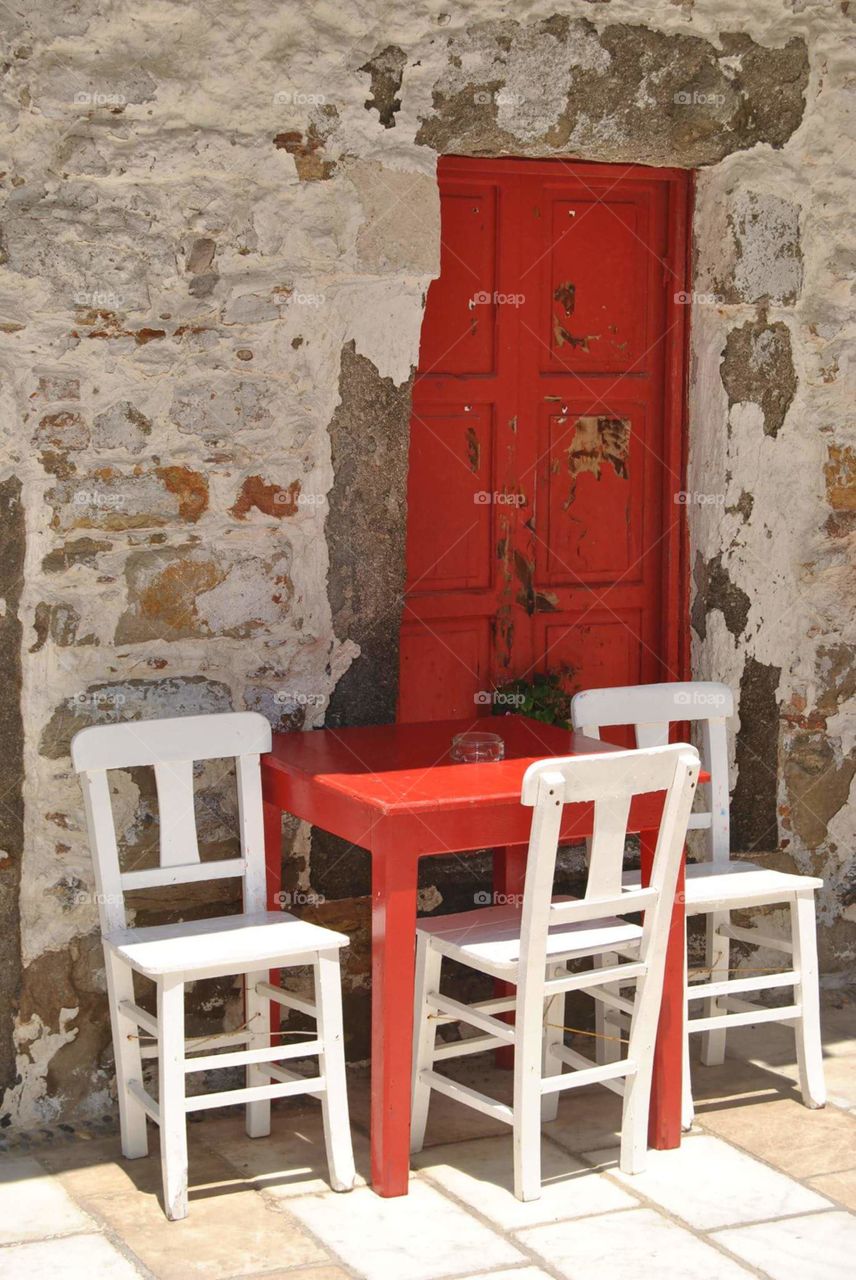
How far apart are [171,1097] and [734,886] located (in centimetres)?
151

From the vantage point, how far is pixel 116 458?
386 cm

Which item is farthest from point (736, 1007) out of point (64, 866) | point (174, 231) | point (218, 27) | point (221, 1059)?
point (218, 27)

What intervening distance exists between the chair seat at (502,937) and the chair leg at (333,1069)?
9.7 inches

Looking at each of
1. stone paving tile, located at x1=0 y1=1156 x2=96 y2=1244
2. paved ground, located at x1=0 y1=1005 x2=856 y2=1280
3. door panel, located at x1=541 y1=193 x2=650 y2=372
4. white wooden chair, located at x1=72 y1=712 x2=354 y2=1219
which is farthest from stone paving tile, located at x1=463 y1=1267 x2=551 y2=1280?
door panel, located at x1=541 y1=193 x2=650 y2=372

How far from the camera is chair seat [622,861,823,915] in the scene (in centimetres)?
397

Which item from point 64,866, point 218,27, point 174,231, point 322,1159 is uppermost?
point 218,27

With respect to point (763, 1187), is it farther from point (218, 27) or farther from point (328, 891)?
point (218, 27)

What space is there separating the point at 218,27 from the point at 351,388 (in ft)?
2.95

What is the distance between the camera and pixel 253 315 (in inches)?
156

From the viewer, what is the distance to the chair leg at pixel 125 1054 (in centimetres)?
365

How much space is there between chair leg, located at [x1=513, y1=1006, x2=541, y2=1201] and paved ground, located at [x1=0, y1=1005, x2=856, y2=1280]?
0.05 metres

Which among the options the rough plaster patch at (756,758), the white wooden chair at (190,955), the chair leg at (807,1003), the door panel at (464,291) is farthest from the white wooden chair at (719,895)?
the door panel at (464,291)

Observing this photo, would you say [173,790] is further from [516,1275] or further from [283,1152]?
[516,1275]

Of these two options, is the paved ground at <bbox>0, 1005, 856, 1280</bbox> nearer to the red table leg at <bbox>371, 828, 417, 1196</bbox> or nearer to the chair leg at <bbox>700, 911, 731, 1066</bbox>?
the red table leg at <bbox>371, 828, 417, 1196</bbox>
